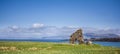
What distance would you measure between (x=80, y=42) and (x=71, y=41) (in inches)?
143

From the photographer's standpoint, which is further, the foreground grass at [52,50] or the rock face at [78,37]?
the rock face at [78,37]

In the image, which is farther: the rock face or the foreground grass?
the rock face

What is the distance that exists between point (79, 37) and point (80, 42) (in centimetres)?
181

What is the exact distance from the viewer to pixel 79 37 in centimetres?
8225

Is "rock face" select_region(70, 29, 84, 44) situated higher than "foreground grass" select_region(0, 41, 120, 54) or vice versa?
"rock face" select_region(70, 29, 84, 44)

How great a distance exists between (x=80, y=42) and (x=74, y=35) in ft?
10.7

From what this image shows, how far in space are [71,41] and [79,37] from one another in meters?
3.30

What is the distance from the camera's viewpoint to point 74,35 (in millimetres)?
82812

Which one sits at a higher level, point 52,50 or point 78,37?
point 78,37

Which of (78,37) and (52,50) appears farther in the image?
(78,37)

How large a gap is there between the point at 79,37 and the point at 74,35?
185 cm

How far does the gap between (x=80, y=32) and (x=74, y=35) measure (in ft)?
7.57

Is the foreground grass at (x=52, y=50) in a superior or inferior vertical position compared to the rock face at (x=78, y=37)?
inferior

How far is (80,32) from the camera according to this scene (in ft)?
270
